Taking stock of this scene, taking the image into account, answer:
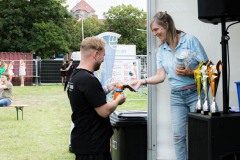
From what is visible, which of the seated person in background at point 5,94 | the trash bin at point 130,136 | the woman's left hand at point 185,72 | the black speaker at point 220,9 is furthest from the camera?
the seated person in background at point 5,94

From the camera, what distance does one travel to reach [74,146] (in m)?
2.89

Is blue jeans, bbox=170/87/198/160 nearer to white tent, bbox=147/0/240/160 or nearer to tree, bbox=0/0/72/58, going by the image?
white tent, bbox=147/0/240/160

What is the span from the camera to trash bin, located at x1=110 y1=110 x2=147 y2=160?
386 centimetres

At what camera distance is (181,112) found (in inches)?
137

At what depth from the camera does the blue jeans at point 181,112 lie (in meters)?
3.41

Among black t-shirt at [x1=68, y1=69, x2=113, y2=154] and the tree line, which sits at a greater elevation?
the tree line

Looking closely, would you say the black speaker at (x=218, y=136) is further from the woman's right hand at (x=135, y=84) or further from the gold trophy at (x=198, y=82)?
the woman's right hand at (x=135, y=84)

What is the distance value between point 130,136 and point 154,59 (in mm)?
787

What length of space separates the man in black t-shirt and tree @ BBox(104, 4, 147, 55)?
50557mm

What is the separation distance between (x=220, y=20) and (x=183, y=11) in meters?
0.68

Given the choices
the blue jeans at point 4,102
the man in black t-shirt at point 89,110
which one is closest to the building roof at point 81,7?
the blue jeans at point 4,102

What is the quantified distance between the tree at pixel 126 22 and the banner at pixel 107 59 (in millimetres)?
46571

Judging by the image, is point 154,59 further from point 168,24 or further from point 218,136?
point 218,136

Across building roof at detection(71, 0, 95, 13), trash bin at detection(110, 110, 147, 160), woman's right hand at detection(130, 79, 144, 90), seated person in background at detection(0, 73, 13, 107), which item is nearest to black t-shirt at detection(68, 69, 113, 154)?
woman's right hand at detection(130, 79, 144, 90)
